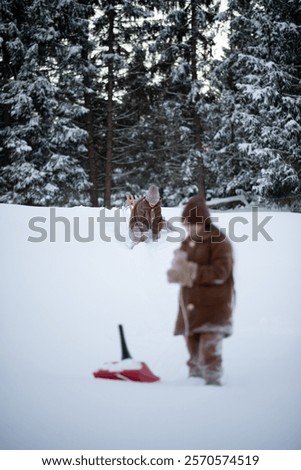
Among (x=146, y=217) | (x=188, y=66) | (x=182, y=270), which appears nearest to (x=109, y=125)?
(x=188, y=66)

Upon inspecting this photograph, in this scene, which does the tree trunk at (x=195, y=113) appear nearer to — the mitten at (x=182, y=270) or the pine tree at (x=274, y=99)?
the pine tree at (x=274, y=99)

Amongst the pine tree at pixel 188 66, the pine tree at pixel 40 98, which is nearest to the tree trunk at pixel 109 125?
the pine tree at pixel 40 98

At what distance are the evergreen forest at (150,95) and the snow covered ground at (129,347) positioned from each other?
658 cm

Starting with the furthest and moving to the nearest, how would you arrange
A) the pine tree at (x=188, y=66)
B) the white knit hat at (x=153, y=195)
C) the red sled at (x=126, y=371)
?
the pine tree at (x=188, y=66), the white knit hat at (x=153, y=195), the red sled at (x=126, y=371)

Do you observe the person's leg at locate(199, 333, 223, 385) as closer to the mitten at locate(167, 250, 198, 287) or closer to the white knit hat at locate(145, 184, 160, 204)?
the mitten at locate(167, 250, 198, 287)

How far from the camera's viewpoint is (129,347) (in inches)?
165

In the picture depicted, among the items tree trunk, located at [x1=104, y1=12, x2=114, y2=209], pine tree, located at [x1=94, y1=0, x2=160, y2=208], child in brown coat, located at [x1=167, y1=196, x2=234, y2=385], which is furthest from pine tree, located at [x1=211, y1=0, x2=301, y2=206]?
child in brown coat, located at [x1=167, y1=196, x2=234, y2=385]

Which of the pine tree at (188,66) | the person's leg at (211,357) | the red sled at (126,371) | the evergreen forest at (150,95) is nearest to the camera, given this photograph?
the person's leg at (211,357)

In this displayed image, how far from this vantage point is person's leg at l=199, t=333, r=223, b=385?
2.98 m

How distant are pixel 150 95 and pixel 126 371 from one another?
571 inches

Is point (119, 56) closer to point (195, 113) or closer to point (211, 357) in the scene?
point (195, 113)

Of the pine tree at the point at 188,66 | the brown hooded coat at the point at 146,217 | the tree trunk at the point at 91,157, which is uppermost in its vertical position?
the pine tree at the point at 188,66

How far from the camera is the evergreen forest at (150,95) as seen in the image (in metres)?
12.2

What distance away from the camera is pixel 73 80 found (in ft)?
46.4
